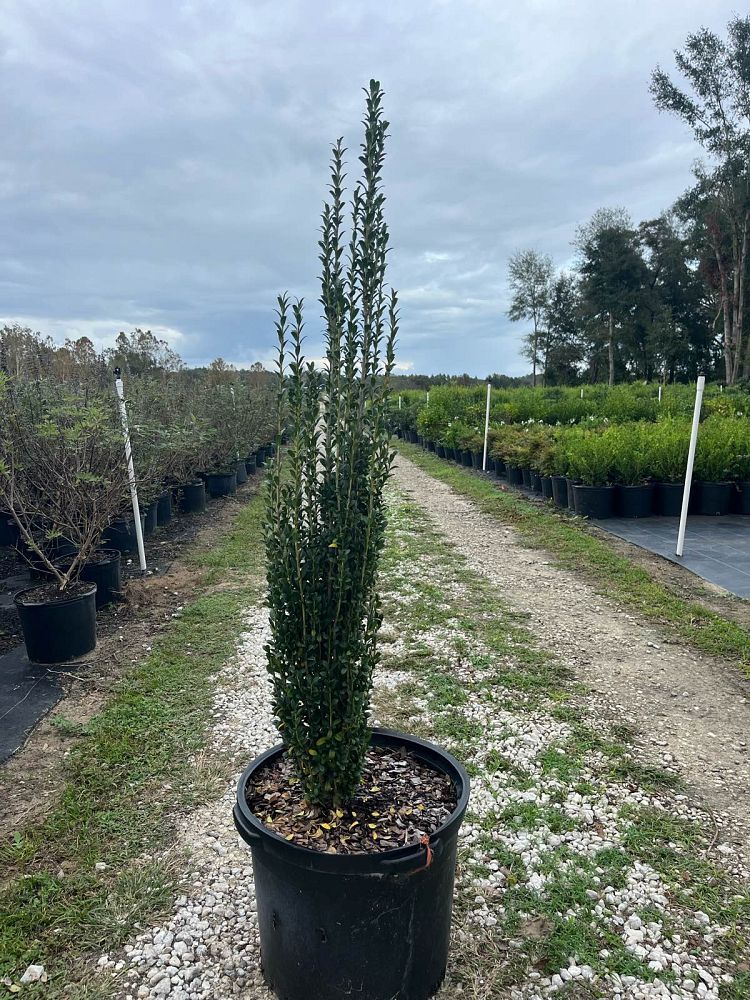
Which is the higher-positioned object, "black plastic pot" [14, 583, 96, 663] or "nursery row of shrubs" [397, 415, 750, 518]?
"nursery row of shrubs" [397, 415, 750, 518]

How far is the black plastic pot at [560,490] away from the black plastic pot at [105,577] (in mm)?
5780

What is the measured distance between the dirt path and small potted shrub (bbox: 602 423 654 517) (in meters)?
2.03

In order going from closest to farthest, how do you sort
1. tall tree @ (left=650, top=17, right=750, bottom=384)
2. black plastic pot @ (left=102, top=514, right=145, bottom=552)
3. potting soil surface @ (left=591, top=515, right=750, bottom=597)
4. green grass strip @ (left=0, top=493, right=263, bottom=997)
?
green grass strip @ (left=0, top=493, right=263, bottom=997) < potting soil surface @ (left=591, top=515, right=750, bottom=597) < black plastic pot @ (left=102, top=514, right=145, bottom=552) < tall tree @ (left=650, top=17, right=750, bottom=384)

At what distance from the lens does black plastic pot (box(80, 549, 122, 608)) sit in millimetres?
4699

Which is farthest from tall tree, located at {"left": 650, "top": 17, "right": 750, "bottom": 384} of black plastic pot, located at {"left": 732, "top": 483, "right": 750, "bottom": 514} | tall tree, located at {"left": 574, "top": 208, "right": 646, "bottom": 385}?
black plastic pot, located at {"left": 732, "top": 483, "right": 750, "bottom": 514}

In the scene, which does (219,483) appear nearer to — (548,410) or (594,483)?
(594,483)

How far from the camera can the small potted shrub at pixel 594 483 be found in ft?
25.5

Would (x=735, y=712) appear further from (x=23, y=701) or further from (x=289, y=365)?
(x=23, y=701)

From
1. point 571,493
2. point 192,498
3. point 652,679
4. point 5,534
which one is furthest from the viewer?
point 192,498

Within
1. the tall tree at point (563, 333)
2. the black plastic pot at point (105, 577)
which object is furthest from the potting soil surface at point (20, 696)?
the tall tree at point (563, 333)

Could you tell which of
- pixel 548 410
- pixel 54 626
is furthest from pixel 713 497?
pixel 548 410

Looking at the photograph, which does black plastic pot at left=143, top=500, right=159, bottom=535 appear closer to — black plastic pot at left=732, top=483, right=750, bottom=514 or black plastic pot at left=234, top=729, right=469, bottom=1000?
black plastic pot at left=234, top=729, right=469, bottom=1000

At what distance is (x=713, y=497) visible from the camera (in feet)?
24.9

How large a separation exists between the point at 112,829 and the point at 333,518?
161 centimetres
